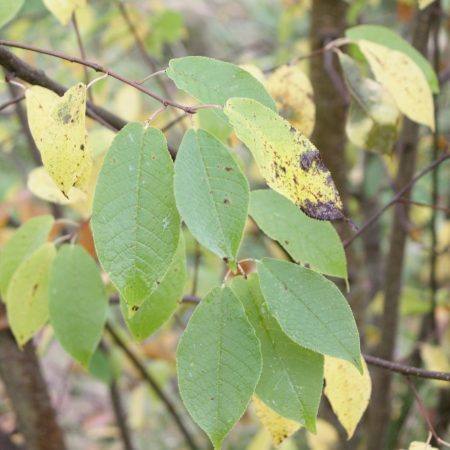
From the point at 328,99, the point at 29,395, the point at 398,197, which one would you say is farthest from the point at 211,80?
the point at 29,395

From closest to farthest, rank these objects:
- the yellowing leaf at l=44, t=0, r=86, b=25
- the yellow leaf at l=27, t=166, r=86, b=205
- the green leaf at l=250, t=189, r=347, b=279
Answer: the green leaf at l=250, t=189, r=347, b=279, the yellowing leaf at l=44, t=0, r=86, b=25, the yellow leaf at l=27, t=166, r=86, b=205

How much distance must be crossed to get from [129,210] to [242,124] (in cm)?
9

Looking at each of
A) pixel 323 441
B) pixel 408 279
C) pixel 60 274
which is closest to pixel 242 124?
pixel 60 274

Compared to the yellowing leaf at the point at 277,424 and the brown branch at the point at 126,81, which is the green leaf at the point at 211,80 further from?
the yellowing leaf at the point at 277,424

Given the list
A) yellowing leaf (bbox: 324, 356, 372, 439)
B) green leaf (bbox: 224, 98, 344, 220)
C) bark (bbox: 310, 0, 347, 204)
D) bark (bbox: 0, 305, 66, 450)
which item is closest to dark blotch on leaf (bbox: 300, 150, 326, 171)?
green leaf (bbox: 224, 98, 344, 220)

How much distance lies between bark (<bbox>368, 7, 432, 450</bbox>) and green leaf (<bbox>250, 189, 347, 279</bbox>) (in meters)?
0.69

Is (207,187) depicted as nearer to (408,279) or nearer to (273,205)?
(273,205)

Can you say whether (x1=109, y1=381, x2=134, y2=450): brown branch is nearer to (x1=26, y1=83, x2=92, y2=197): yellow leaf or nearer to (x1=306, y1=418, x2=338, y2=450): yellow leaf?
(x1=306, y1=418, x2=338, y2=450): yellow leaf

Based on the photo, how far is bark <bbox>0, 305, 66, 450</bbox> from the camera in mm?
1045

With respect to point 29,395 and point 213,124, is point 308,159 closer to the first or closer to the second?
point 213,124

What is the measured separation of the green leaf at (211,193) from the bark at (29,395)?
2.42 ft

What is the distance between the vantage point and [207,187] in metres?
0.39

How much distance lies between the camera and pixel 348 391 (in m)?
0.54

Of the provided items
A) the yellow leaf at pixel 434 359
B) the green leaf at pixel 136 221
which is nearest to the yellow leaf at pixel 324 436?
the yellow leaf at pixel 434 359
